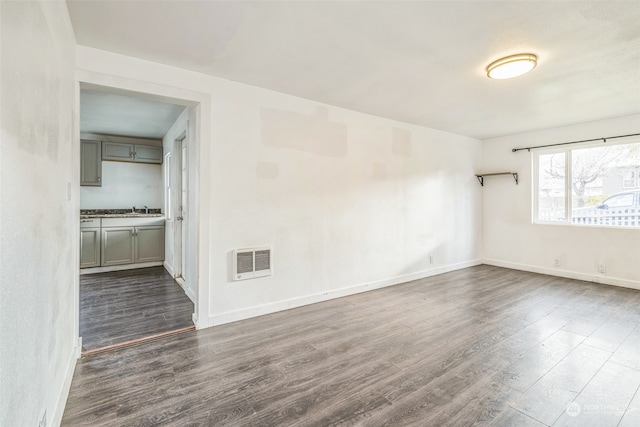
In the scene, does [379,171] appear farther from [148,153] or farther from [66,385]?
[148,153]

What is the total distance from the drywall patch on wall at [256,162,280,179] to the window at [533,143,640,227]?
466 centimetres

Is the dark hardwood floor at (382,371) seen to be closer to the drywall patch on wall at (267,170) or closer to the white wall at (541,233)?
the white wall at (541,233)

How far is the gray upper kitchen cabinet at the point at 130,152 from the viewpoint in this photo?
547 cm

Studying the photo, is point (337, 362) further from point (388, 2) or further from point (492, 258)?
point (492, 258)

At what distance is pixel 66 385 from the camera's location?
1.85 metres

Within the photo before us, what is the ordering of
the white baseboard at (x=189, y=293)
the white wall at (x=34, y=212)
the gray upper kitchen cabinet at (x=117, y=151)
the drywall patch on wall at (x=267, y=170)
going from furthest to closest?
the gray upper kitchen cabinet at (x=117, y=151)
the white baseboard at (x=189, y=293)
the drywall patch on wall at (x=267, y=170)
the white wall at (x=34, y=212)

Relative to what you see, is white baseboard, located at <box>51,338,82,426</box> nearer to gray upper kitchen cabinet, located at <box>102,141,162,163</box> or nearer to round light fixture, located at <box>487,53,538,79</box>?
round light fixture, located at <box>487,53,538,79</box>

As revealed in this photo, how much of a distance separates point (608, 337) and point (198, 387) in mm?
3483

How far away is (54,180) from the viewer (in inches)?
64.6

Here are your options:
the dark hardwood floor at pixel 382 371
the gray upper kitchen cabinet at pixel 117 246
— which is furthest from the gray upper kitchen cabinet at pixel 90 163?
the dark hardwood floor at pixel 382 371

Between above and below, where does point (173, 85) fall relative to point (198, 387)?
above

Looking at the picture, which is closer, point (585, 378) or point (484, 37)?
point (585, 378)

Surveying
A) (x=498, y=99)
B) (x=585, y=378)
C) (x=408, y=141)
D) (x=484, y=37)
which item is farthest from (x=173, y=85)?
(x=585, y=378)

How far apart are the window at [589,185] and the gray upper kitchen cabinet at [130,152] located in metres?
6.99
